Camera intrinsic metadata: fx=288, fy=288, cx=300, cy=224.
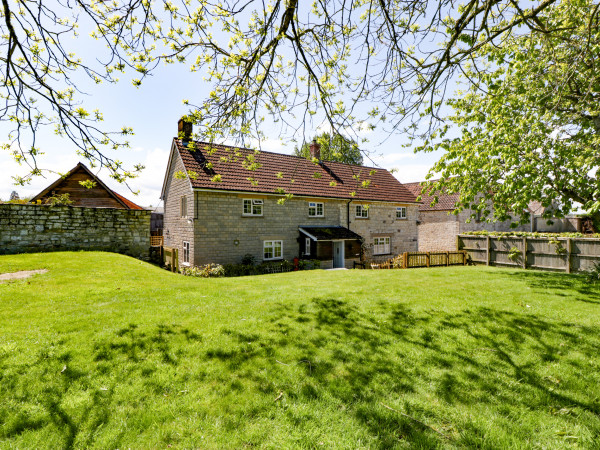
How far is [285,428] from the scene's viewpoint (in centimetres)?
324

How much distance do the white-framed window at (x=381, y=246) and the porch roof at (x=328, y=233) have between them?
3.25m

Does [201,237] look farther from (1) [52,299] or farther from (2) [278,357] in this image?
(2) [278,357]

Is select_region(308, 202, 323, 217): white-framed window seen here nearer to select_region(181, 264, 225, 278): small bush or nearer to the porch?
the porch

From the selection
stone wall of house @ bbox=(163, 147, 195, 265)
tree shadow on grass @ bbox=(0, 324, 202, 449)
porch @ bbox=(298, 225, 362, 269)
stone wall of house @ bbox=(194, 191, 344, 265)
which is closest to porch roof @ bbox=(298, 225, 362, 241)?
porch @ bbox=(298, 225, 362, 269)

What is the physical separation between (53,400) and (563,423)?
6.14 m

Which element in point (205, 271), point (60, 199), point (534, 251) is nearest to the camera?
point (60, 199)

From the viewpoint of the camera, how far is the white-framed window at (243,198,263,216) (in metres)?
19.7

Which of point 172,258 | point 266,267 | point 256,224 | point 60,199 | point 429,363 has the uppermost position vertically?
point 60,199

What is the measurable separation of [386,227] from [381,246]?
70.9 inches

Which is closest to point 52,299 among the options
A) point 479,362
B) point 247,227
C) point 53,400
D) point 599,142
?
point 53,400

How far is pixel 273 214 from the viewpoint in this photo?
67.5 feet

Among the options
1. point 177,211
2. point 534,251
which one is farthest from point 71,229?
point 534,251

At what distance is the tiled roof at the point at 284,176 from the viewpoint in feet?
62.6

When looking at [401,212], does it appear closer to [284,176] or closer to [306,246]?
[306,246]
